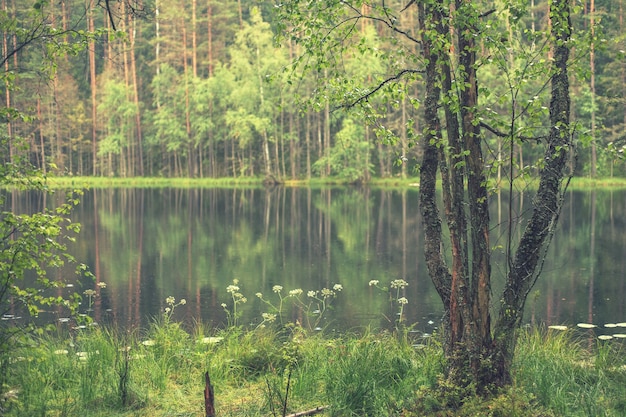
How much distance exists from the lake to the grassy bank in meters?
0.86

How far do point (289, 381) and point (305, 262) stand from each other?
1381cm

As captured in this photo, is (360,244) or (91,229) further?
(91,229)

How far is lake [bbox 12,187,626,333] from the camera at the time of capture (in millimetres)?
13656

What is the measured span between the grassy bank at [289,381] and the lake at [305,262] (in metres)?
0.86

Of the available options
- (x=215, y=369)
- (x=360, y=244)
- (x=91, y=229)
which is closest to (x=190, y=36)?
(x=91, y=229)

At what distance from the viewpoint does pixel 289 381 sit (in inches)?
254

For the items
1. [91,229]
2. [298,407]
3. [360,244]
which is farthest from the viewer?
[91,229]

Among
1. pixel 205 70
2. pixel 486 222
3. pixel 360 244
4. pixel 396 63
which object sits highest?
pixel 205 70

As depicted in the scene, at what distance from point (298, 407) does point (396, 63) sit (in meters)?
3.23

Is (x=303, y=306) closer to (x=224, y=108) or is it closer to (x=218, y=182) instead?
(x=218, y=182)

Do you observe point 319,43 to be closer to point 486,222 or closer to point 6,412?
point 486,222

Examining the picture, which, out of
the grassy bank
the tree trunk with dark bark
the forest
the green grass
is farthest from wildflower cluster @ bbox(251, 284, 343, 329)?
the green grass

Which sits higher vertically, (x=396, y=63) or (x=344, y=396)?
(x=396, y=63)

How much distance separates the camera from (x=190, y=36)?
6638 centimetres
